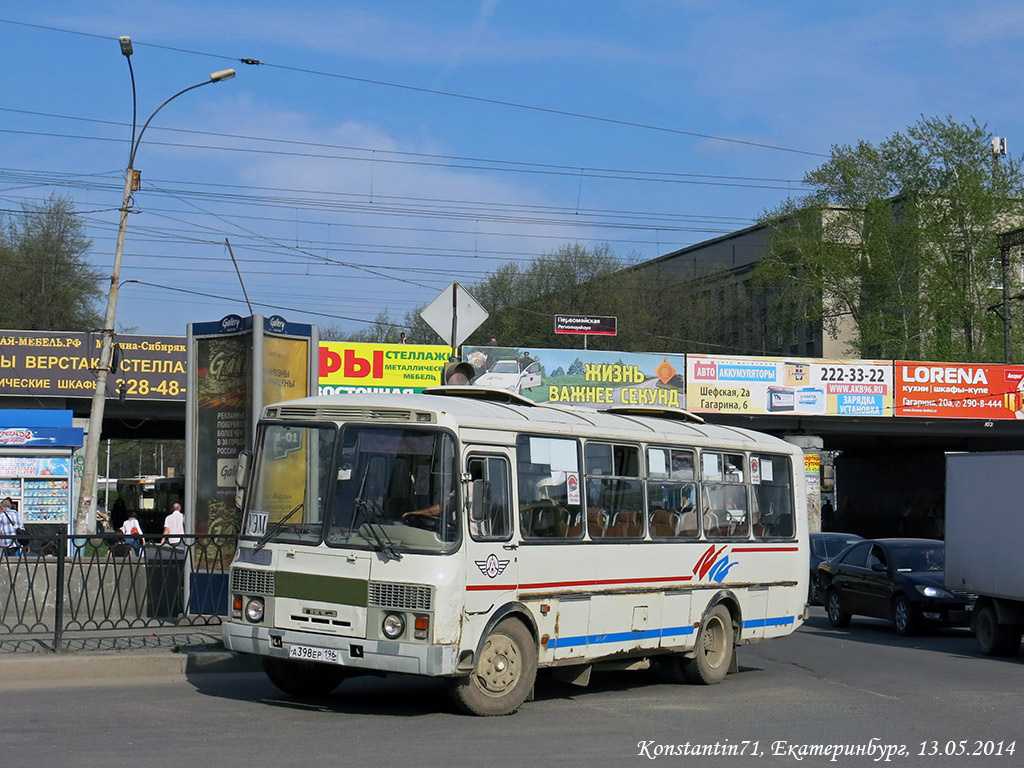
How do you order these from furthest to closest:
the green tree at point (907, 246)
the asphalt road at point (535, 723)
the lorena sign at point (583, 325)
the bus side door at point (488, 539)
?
the green tree at point (907, 246)
the lorena sign at point (583, 325)
the bus side door at point (488, 539)
the asphalt road at point (535, 723)

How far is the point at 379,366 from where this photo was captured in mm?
36094

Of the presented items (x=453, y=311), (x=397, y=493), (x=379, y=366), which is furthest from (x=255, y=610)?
(x=379, y=366)

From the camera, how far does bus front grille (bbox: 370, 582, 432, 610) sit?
9.57m

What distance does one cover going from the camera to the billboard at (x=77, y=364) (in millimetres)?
35812

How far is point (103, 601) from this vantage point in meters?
13.4

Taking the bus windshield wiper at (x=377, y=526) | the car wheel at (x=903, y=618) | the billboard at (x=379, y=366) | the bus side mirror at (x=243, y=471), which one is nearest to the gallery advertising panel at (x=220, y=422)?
the bus side mirror at (x=243, y=471)

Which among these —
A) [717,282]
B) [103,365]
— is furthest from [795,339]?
[103,365]

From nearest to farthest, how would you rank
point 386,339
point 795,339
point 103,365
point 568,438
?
point 568,438
point 103,365
point 386,339
point 795,339

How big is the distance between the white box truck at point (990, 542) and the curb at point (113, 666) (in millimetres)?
9701

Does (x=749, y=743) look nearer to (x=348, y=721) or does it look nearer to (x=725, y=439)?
(x=348, y=721)

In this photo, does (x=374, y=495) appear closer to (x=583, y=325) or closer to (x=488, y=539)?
(x=488, y=539)

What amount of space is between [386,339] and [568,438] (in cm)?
6276

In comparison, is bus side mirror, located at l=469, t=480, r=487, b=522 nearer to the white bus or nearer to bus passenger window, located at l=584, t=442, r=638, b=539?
the white bus

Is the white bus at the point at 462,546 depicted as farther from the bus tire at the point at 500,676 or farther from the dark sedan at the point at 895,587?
the dark sedan at the point at 895,587
